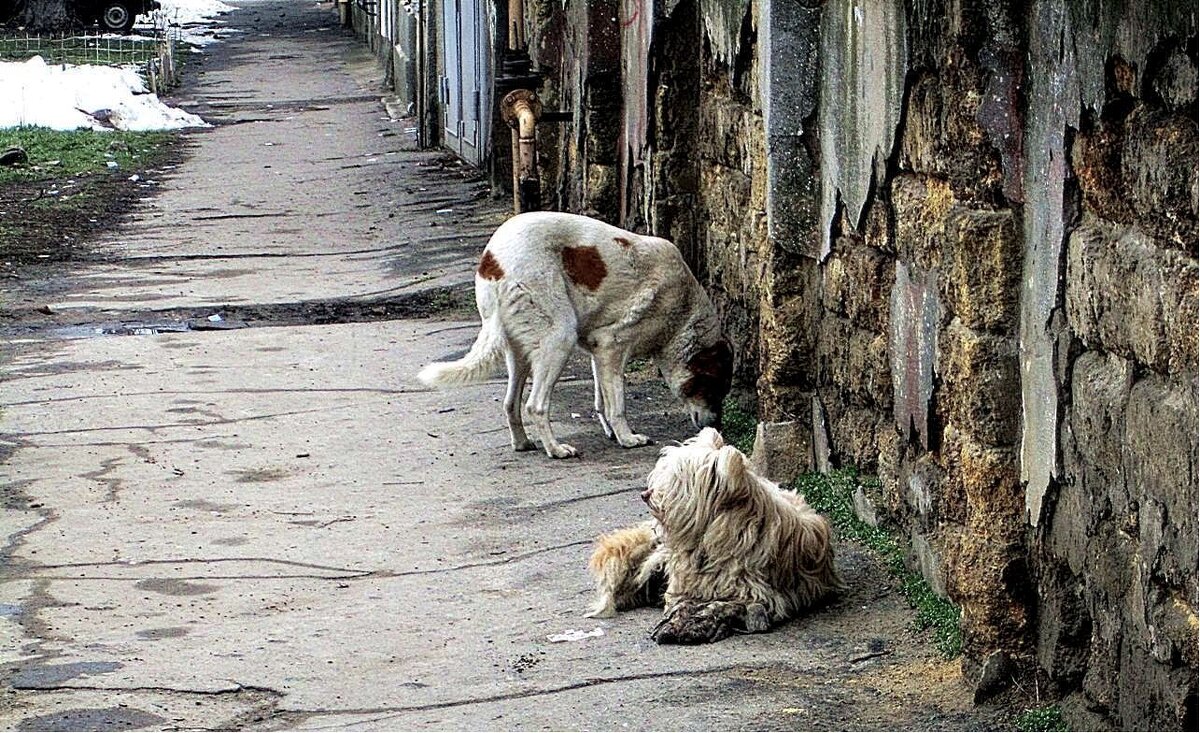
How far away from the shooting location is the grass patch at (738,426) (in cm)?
741

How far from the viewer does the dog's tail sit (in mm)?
7168

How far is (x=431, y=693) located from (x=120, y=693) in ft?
2.84

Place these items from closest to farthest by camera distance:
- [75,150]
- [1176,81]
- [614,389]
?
[1176,81], [614,389], [75,150]

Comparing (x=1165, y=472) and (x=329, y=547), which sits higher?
(x=1165, y=472)

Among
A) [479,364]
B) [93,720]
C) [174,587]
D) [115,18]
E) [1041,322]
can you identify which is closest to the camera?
[1041,322]

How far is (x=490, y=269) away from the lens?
7.21 m

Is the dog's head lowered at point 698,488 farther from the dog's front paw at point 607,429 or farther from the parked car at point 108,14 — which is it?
the parked car at point 108,14

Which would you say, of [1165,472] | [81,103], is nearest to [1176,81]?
[1165,472]

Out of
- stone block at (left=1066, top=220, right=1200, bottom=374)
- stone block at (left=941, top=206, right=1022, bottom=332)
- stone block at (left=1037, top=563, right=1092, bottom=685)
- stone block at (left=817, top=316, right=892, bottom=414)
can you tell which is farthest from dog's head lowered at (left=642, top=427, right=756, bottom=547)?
stone block at (left=1066, top=220, right=1200, bottom=374)

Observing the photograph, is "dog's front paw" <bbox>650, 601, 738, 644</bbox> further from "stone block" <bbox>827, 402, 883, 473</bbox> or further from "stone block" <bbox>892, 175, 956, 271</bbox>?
"stone block" <bbox>892, 175, 956, 271</bbox>

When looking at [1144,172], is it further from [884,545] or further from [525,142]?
[525,142]

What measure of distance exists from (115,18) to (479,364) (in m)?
27.9

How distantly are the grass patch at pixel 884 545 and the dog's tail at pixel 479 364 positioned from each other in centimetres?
137

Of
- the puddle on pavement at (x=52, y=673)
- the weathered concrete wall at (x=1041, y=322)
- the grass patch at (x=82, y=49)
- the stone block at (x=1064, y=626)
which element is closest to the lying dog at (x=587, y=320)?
the weathered concrete wall at (x=1041, y=322)
